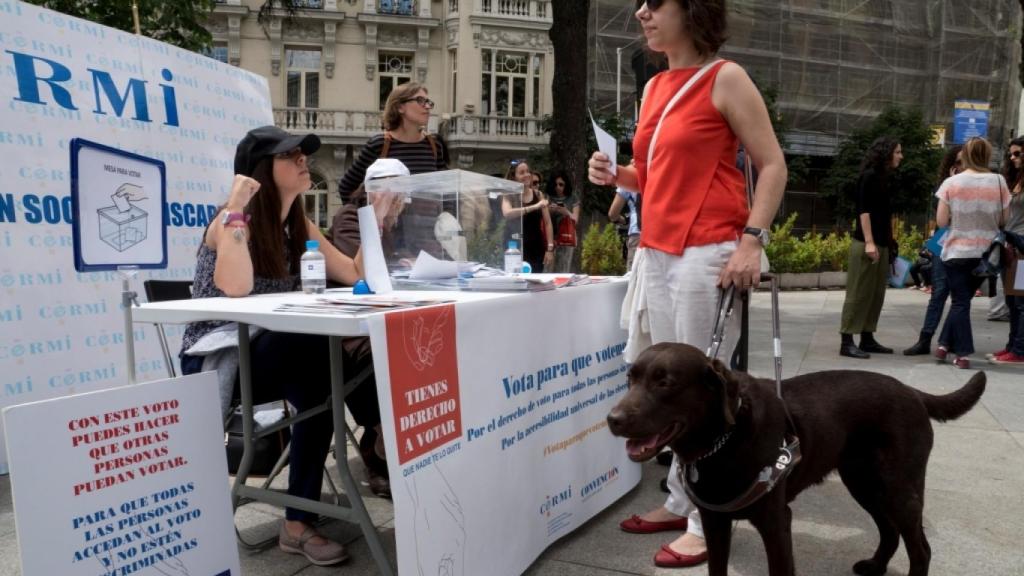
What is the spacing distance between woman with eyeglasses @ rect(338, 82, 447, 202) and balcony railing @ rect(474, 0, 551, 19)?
2729cm

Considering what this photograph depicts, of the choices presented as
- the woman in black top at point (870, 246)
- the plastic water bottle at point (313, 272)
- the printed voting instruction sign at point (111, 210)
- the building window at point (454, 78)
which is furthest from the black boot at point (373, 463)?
the building window at point (454, 78)

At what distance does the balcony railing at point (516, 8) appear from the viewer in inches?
1188

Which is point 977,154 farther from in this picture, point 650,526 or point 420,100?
point 650,526

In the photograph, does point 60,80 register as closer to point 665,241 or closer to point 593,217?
point 665,241

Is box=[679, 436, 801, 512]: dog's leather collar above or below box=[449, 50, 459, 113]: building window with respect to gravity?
below

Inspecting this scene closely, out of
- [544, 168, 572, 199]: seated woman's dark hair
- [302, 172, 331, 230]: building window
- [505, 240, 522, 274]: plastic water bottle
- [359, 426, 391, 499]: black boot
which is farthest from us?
[302, 172, 331, 230]: building window

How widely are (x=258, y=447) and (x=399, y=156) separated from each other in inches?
73.9

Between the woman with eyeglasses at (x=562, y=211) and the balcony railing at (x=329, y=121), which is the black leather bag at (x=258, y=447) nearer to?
the woman with eyeglasses at (x=562, y=211)

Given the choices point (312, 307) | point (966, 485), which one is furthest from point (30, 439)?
point (966, 485)

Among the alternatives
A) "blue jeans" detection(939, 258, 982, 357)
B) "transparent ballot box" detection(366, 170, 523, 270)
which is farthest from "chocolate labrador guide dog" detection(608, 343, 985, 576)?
"blue jeans" detection(939, 258, 982, 357)

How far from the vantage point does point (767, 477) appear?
2.12 m

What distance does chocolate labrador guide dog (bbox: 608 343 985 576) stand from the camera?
205cm

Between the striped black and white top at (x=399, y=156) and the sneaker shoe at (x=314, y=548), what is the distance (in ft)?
6.93

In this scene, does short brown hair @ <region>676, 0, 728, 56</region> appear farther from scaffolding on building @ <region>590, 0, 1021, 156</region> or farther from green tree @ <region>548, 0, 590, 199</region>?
scaffolding on building @ <region>590, 0, 1021, 156</region>
